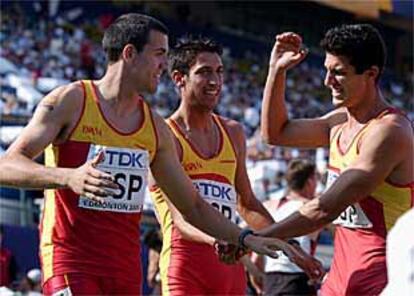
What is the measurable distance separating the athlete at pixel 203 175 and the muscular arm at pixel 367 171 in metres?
1.44

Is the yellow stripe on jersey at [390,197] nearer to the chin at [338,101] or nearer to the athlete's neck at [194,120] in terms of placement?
the chin at [338,101]

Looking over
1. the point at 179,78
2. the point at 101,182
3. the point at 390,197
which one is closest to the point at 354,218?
the point at 390,197

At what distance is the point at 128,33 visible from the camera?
633cm

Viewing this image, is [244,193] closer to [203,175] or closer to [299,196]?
[203,175]

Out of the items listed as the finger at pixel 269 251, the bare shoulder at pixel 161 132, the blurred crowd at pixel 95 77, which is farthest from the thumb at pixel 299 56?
the blurred crowd at pixel 95 77

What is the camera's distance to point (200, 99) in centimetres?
754

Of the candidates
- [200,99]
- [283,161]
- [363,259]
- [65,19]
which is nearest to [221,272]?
[200,99]

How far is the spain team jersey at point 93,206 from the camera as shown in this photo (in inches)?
241

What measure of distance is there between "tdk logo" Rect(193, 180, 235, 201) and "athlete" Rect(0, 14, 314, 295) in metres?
0.82

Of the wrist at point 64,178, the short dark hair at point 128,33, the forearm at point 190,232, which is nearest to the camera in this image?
the wrist at point 64,178

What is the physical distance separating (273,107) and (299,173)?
3451 mm

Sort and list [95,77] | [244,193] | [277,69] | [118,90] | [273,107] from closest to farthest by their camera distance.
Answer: [118,90] < [277,69] < [273,107] < [244,193] < [95,77]

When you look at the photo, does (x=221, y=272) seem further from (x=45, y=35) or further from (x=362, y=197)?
(x=45, y=35)

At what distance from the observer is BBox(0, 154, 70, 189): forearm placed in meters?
5.53
